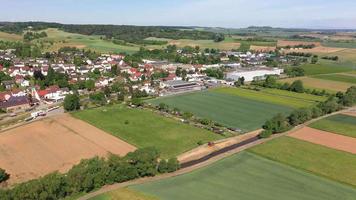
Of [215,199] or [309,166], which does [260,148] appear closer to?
[309,166]

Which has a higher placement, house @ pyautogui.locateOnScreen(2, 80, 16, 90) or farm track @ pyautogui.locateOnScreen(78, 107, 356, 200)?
house @ pyautogui.locateOnScreen(2, 80, 16, 90)

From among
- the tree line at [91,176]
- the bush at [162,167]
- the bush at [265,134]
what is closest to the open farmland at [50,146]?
the tree line at [91,176]

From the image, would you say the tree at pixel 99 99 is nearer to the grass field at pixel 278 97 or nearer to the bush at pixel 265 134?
the grass field at pixel 278 97

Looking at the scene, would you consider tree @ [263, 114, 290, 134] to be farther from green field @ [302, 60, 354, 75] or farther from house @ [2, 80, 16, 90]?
house @ [2, 80, 16, 90]

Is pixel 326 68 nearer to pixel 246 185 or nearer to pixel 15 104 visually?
pixel 246 185

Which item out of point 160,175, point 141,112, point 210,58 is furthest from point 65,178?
point 210,58

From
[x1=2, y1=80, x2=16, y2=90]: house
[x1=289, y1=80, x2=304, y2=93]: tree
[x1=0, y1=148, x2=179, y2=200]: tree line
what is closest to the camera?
[x1=0, y1=148, x2=179, y2=200]: tree line

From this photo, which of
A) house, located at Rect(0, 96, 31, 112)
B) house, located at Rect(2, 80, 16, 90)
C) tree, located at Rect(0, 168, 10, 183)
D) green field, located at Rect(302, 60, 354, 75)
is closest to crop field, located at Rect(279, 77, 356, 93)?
green field, located at Rect(302, 60, 354, 75)
